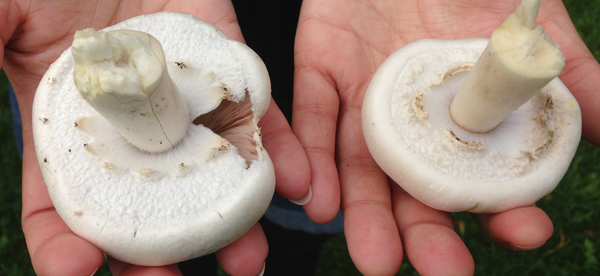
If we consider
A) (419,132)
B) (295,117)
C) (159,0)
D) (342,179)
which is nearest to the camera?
(419,132)

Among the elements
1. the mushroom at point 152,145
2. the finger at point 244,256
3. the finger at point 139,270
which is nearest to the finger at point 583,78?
the mushroom at point 152,145

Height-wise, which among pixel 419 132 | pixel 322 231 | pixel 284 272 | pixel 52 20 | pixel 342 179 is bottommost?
pixel 284 272

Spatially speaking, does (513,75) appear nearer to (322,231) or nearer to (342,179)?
(342,179)

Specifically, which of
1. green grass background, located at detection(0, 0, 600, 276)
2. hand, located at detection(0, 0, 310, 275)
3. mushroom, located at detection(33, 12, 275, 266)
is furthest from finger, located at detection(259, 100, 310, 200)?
green grass background, located at detection(0, 0, 600, 276)

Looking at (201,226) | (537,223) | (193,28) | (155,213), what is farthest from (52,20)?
(537,223)

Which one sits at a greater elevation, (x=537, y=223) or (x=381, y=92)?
(x=381, y=92)

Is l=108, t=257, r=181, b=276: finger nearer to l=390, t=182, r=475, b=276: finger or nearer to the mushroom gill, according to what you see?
the mushroom gill

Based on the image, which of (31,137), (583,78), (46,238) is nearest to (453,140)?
(583,78)

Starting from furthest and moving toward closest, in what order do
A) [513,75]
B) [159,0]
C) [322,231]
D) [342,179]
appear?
[322,231] → [159,0] → [342,179] → [513,75]
